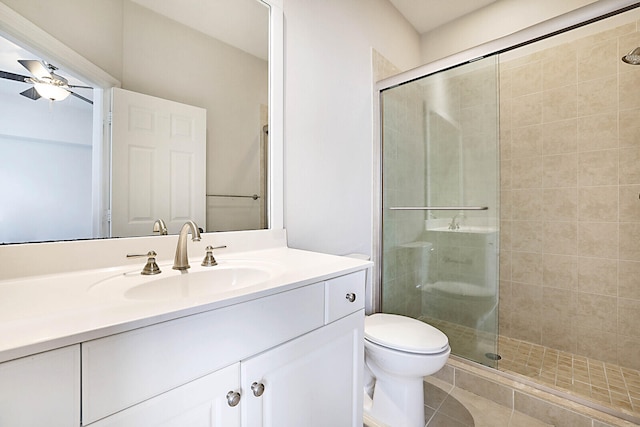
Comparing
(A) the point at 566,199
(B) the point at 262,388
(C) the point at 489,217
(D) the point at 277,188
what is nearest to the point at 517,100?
(A) the point at 566,199

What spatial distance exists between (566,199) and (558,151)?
331 millimetres

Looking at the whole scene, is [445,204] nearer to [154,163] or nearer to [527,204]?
[527,204]

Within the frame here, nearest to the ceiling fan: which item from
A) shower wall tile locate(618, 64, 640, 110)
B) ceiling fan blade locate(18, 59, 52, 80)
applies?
ceiling fan blade locate(18, 59, 52, 80)

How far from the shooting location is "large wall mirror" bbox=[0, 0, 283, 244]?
773mm

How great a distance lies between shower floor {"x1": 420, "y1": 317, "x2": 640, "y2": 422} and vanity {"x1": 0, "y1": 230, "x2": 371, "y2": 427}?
1.00 m

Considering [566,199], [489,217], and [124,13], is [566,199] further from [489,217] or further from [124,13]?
[124,13]

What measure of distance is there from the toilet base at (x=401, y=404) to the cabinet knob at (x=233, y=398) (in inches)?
36.0

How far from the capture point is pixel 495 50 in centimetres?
150

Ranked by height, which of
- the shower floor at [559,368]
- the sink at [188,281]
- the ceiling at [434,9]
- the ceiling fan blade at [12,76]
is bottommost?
the shower floor at [559,368]

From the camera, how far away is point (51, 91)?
82 cm

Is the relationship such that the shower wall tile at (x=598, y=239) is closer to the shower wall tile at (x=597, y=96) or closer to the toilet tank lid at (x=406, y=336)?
the shower wall tile at (x=597, y=96)

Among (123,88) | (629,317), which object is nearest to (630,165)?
(629,317)

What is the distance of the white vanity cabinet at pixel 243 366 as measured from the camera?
1.62ft

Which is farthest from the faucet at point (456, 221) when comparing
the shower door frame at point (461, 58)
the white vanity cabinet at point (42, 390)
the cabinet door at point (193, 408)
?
the white vanity cabinet at point (42, 390)
